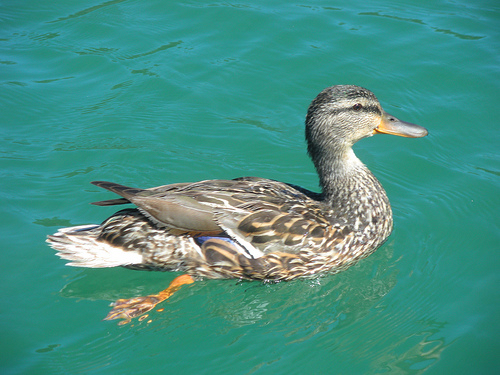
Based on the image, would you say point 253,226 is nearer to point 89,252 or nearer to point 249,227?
point 249,227

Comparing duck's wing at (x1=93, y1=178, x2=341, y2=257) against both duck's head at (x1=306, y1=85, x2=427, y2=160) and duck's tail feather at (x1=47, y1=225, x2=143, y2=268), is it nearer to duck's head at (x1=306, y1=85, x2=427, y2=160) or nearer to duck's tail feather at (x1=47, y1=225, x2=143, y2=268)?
duck's tail feather at (x1=47, y1=225, x2=143, y2=268)

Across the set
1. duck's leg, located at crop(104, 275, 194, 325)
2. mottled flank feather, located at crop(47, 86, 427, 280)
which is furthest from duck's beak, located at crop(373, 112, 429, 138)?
duck's leg, located at crop(104, 275, 194, 325)

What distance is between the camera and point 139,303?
5.58 m

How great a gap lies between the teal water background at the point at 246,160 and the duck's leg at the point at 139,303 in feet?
0.31

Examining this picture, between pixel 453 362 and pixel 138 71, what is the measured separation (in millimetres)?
6285

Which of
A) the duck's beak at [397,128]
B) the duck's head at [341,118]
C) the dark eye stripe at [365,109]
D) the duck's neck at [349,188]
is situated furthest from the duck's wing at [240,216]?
the duck's beak at [397,128]

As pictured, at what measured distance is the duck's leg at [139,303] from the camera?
17.8ft

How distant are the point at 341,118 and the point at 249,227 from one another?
152 centimetres

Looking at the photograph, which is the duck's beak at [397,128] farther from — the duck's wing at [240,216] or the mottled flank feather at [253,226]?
the duck's wing at [240,216]

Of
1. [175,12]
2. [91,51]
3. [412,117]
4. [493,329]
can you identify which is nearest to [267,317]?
[493,329]

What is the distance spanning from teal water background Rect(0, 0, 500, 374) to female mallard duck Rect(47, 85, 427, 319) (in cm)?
27

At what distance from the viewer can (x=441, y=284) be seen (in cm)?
→ 582

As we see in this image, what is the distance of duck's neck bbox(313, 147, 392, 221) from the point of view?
19.7 feet

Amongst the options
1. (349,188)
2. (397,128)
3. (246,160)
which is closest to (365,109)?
(397,128)
